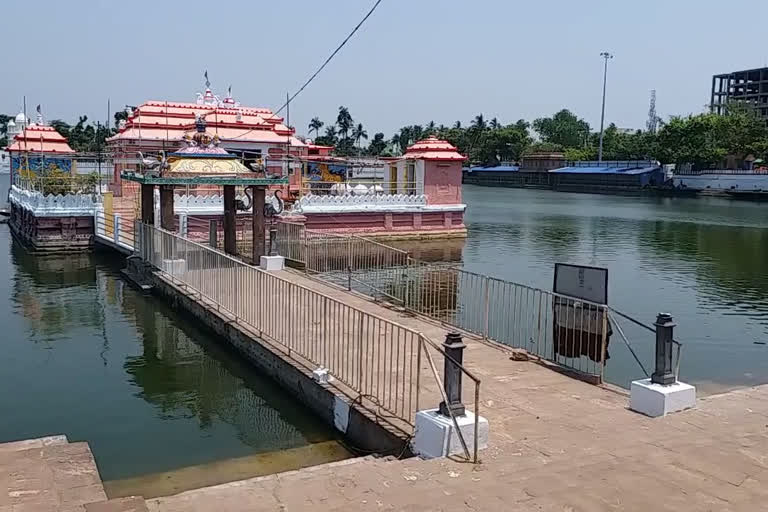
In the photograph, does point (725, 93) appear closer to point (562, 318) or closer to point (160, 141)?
point (160, 141)

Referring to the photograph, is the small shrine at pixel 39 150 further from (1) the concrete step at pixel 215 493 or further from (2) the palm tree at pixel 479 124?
(2) the palm tree at pixel 479 124

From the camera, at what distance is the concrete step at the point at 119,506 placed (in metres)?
4.87

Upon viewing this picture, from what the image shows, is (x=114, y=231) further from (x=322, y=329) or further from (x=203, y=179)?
(x=322, y=329)

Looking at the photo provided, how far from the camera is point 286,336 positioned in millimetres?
9953

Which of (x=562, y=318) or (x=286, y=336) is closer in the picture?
(x=286, y=336)

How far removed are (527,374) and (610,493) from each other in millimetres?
3506

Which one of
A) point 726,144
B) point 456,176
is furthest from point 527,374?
point 726,144

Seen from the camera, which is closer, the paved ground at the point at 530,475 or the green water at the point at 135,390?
the paved ground at the point at 530,475

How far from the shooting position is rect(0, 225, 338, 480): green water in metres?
8.21

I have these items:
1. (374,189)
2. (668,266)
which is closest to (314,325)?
(668,266)

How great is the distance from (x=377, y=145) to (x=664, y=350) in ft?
356

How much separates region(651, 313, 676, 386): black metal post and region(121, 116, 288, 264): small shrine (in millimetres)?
10976

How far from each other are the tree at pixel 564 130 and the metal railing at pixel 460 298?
115354mm

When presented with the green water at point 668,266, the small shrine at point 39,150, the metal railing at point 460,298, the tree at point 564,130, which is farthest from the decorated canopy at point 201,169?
the tree at point 564,130
